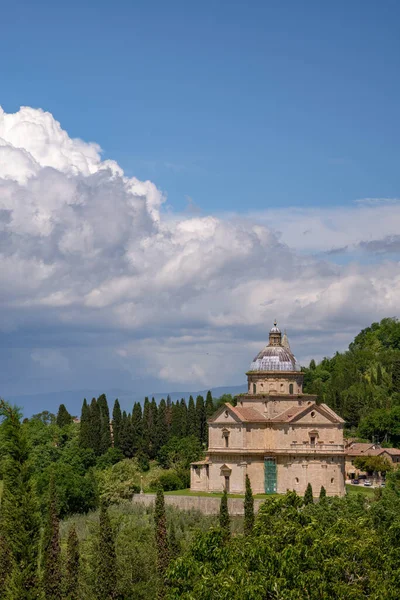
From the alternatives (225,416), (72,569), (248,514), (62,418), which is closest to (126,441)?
(62,418)

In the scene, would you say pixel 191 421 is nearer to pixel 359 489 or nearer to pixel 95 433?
pixel 95 433

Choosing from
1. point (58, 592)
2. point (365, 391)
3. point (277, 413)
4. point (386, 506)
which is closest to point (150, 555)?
point (58, 592)

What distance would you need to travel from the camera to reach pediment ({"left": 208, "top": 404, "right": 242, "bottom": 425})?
3054 inches

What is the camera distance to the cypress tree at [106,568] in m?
48.8

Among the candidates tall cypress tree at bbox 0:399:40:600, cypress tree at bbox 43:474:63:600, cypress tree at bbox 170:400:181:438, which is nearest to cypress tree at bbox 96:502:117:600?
cypress tree at bbox 43:474:63:600

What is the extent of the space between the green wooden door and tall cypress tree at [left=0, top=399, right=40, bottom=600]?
4020 centimetres

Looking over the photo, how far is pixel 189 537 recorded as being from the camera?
62.2 m

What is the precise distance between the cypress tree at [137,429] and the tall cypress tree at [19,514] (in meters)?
62.3

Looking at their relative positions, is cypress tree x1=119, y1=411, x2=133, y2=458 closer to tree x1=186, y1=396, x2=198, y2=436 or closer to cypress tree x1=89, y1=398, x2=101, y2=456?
cypress tree x1=89, y1=398, x2=101, y2=456

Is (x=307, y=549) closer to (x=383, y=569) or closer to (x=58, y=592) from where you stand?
(x=383, y=569)

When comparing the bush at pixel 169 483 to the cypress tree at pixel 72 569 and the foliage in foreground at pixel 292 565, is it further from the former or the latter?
the foliage in foreground at pixel 292 565

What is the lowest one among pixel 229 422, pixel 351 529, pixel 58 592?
pixel 58 592

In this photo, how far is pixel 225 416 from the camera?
78188 mm

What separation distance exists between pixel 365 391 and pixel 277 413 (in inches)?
1603
